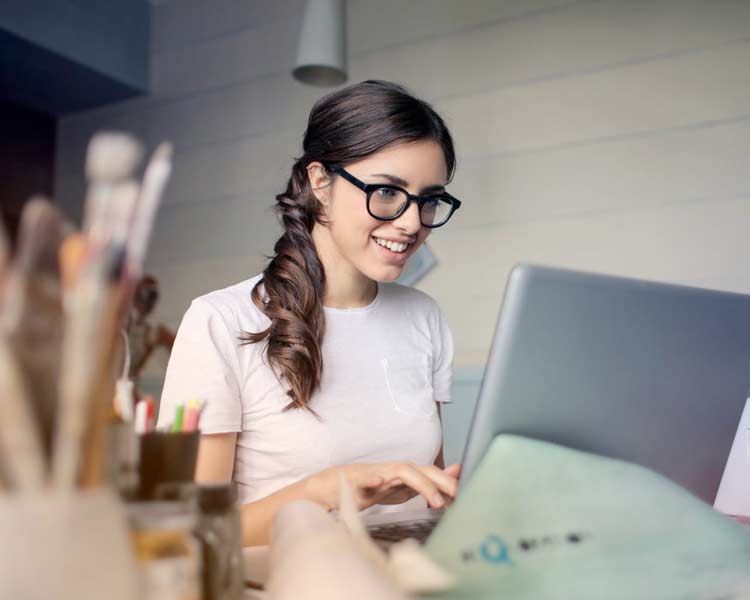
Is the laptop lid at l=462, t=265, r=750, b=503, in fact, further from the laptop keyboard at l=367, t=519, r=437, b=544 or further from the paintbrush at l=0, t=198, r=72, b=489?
the paintbrush at l=0, t=198, r=72, b=489

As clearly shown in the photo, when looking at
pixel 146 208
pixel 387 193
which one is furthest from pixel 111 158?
pixel 387 193

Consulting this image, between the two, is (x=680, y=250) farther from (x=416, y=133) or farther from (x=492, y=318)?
(x=416, y=133)

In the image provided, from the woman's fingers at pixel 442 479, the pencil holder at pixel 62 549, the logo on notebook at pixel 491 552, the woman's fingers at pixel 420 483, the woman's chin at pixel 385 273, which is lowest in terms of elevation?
the woman's fingers at pixel 420 483

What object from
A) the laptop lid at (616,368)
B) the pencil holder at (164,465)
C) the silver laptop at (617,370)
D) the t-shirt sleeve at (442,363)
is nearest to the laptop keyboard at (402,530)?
the silver laptop at (617,370)

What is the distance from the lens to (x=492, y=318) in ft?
7.86

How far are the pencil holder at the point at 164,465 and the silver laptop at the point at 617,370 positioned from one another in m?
0.23

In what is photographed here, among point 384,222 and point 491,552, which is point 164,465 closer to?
point 491,552

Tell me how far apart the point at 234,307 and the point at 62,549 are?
96cm

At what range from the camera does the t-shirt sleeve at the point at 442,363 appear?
1.53m

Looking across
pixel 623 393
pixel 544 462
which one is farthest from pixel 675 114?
pixel 544 462

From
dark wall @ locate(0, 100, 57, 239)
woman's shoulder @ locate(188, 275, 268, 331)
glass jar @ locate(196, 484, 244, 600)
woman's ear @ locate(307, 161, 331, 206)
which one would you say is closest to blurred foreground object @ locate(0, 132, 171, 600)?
glass jar @ locate(196, 484, 244, 600)

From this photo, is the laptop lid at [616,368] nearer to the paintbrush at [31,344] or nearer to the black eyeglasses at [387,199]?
the paintbrush at [31,344]

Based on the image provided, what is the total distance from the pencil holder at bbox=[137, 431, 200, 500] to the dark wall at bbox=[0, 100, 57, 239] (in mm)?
3018

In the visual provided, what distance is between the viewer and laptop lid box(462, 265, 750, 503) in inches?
23.2
